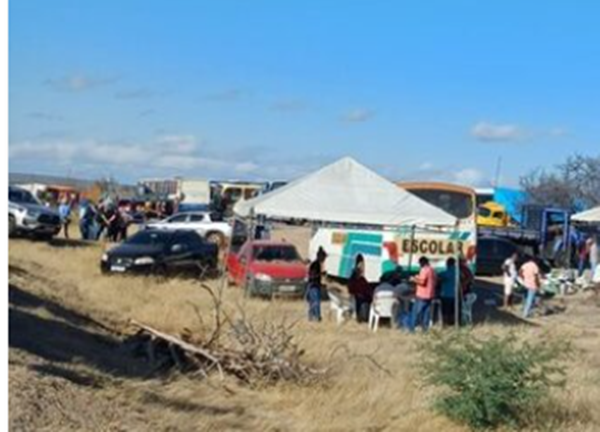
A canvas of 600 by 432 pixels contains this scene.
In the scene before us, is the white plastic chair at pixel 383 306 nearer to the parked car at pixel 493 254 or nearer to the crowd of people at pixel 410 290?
the crowd of people at pixel 410 290

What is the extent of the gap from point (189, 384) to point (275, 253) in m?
13.2

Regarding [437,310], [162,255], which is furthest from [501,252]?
[437,310]

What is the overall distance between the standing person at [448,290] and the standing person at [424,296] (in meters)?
2.10

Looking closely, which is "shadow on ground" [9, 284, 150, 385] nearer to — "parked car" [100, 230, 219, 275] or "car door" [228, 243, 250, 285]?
"car door" [228, 243, 250, 285]

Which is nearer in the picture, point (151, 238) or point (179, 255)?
point (179, 255)

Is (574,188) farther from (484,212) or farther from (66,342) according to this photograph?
(66,342)

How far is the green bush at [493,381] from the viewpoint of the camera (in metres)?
10.1

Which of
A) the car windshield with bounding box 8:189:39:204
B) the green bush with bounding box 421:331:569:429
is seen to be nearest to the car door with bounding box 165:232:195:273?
the car windshield with bounding box 8:189:39:204

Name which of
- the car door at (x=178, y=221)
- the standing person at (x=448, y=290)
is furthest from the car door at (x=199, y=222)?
the standing person at (x=448, y=290)

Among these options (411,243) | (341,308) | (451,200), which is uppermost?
(451,200)

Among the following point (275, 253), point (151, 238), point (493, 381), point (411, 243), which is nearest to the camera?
point (493, 381)

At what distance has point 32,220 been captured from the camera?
34.8 m

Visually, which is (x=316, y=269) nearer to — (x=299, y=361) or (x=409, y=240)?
(x=409, y=240)

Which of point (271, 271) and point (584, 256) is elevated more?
point (584, 256)
